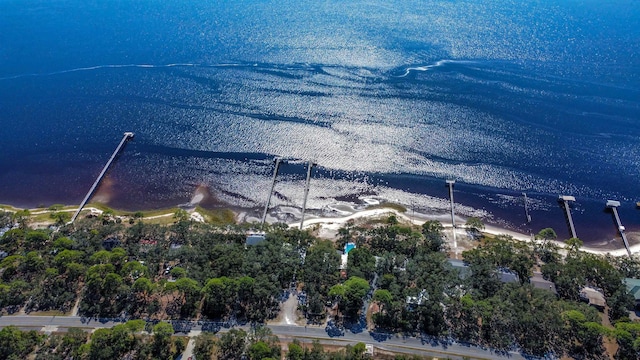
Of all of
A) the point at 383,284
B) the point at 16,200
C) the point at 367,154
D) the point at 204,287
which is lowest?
the point at 204,287

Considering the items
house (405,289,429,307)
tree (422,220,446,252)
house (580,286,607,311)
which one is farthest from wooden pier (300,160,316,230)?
house (580,286,607,311)

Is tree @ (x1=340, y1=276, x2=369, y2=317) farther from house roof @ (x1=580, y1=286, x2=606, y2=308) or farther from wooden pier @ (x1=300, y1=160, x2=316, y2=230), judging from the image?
house roof @ (x1=580, y1=286, x2=606, y2=308)

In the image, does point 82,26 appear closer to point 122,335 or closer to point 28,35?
point 28,35

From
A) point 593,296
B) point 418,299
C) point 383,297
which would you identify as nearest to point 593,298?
point 593,296

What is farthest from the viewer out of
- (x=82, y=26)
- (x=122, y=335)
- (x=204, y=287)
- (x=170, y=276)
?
(x=82, y=26)

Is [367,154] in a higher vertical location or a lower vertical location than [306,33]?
lower

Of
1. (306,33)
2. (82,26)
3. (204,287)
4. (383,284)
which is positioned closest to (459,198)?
(383,284)
